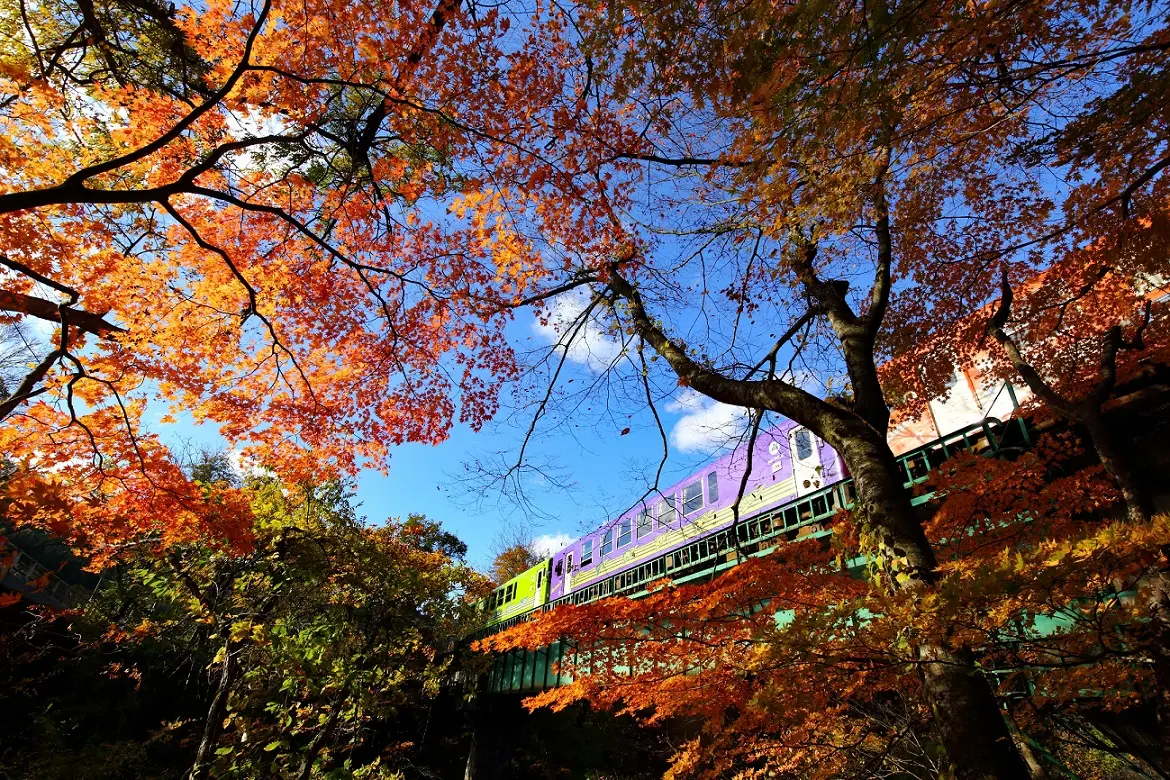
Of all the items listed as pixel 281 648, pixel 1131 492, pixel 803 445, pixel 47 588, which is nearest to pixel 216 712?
pixel 281 648

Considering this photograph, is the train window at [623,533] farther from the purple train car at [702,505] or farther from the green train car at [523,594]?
the green train car at [523,594]

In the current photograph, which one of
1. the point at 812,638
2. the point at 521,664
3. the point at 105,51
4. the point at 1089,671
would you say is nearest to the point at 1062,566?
the point at 812,638

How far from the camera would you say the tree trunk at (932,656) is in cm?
269

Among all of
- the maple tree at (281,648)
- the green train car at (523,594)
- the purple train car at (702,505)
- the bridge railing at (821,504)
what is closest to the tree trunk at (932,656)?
the bridge railing at (821,504)

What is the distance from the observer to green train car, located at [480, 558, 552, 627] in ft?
66.5

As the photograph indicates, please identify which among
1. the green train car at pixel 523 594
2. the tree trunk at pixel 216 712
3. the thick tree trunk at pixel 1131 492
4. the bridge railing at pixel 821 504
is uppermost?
the green train car at pixel 523 594

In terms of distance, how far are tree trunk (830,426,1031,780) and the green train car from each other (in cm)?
1769

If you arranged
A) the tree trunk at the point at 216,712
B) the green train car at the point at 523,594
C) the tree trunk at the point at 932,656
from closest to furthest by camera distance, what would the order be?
1. the tree trunk at the point at 932,656
2. the tree trunk at the point at 216,712
3. the green train car at the point at 523,594

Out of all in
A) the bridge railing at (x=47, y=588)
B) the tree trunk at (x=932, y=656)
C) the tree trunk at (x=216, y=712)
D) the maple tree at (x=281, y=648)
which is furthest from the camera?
the bridge railing at (x=47, y=588)

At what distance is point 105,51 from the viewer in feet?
12.4

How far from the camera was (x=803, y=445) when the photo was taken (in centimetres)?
1159

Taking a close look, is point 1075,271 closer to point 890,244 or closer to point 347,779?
point 890,244

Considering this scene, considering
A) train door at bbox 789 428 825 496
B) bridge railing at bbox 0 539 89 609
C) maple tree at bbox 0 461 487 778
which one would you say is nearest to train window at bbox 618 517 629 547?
maple tree at bbox 0 461 487 778

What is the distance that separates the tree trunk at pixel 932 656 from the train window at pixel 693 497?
34.2ft
